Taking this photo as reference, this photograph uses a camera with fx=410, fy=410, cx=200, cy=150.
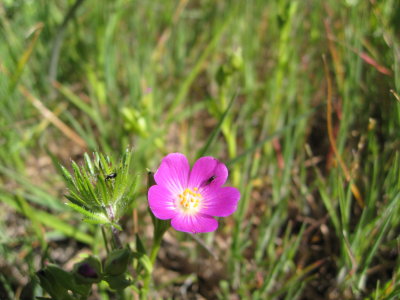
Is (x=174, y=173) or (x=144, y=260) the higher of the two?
(x=174, y=173)

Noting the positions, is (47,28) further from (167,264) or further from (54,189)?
(167,264)

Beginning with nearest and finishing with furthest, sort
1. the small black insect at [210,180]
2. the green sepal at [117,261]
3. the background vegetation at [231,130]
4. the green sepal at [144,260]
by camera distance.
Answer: the green sepal at [117,261]
the green sepal at [144,260]
the small black insect at [210,180]
the background vegetation at [231,130]

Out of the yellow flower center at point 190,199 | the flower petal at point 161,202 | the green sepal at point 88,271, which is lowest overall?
the yellow flower center at point 190,199

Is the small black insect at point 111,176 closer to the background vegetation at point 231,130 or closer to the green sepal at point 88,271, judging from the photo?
the green sepal at point 88,271

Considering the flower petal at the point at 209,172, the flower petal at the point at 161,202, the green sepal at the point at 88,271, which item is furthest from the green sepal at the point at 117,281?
the flower petal at the point at 209,172

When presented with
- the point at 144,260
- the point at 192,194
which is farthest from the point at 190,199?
the point at 144,260

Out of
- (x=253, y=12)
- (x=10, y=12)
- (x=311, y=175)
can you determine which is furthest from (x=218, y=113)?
(x=10, y=12)

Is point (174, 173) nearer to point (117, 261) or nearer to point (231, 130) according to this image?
point (117, 261)

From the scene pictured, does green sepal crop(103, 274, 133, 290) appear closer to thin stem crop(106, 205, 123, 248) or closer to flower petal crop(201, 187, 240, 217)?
thin stem crop(106, 205, 123, 248)
